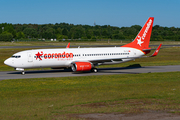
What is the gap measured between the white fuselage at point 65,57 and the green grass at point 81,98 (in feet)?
25.7

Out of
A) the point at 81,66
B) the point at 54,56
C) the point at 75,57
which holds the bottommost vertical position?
the point at 81,66

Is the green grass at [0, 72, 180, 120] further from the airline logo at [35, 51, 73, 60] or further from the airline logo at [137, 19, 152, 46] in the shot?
the airline logo at [137, 19, 152, 46]

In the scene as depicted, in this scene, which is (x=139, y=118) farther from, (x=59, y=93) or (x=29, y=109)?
(x=59, y=93)

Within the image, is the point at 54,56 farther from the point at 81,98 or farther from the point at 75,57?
the point at 81,98

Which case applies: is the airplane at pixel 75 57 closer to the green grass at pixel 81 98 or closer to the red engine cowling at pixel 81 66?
the red engine cowling at pixel 81 66

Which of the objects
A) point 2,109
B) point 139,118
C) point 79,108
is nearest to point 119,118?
point 139,118

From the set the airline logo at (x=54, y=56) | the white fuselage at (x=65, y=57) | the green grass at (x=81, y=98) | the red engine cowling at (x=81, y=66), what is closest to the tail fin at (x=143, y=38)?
the white fuselage at (x=65, y=57)

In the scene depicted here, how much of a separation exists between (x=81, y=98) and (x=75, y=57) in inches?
701

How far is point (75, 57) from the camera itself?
3678 centimetres

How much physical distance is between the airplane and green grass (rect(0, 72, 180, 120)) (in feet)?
25.7

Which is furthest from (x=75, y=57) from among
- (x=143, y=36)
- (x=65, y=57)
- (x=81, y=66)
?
(x=143, y=36)

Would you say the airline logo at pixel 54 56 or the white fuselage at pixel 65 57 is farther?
the airline logo at pixel 54 56

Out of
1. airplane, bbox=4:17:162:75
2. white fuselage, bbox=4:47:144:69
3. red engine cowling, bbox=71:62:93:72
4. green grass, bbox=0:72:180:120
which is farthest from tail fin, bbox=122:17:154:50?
green grass, bbox=0:72:180:120

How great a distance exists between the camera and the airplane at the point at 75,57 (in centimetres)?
3450
